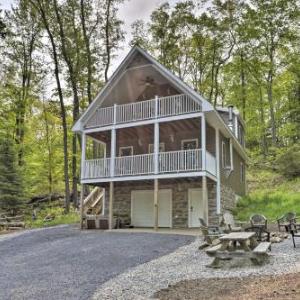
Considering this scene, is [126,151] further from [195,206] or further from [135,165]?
[195,206]

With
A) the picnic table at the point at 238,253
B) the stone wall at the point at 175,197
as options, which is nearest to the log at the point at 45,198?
the stone wall at the point at 175,197

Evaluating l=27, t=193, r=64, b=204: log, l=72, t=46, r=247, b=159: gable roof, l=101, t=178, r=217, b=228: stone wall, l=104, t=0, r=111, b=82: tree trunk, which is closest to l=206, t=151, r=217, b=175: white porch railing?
l=101, t=178, r=217, b=228: stone wall

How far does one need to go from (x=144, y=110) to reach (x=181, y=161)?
130 inches

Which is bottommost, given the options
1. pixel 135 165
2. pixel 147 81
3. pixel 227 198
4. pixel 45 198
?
pixel 45 198

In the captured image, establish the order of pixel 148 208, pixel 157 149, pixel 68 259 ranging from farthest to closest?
pixel 148 208
pixel 157 149
pixel 68 259

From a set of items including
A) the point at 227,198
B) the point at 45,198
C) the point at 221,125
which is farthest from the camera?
the point at 45,198

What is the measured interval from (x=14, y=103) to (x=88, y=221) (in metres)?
A: 14.0

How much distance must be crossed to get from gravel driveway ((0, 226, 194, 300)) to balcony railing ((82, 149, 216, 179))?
3256 mm

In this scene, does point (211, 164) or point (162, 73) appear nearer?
point (211, 164)

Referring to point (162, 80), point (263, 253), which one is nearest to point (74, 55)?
point (162, 80)

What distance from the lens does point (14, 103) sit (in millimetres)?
26953

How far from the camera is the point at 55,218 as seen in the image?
20875 mm

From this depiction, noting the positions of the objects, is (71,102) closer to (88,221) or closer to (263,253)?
(88,221)

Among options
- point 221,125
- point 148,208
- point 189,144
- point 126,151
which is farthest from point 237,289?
point 126,151
